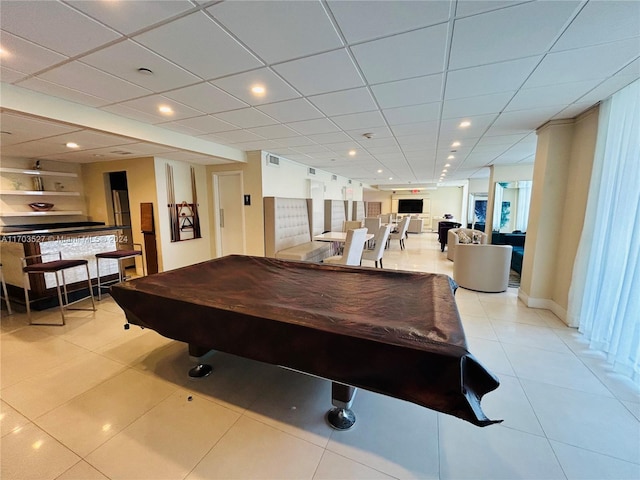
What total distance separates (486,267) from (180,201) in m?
5.84

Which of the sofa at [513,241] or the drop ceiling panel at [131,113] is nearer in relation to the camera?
the drop ceiling panel at [131,113]

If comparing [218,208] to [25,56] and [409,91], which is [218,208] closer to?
[25,56]

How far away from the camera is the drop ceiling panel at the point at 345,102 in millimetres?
2468

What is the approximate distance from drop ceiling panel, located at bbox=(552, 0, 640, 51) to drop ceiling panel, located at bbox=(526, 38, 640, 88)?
9 cm

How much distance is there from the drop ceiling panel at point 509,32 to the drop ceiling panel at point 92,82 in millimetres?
2662

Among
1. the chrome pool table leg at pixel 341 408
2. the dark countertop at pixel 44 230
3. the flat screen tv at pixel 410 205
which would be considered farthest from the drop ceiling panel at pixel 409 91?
the flat screen tv at pixel 410 205

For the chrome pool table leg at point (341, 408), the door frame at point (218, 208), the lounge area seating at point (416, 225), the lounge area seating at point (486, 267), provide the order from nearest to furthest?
the chrome pool table leg at point (341, 408) < the lounge area seating at point (486, 267) < the door frame at point (218, 208) < the lounge area seating at point (416, 225)

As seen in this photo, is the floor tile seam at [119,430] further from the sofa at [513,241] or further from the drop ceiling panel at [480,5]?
the sofa at [513,241]

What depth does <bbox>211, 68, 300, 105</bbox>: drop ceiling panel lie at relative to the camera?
211 centimetres

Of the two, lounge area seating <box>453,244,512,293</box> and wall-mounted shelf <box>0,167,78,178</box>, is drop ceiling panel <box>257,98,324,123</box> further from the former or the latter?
wall-mounted shelf <box>0,167,78,178</box>

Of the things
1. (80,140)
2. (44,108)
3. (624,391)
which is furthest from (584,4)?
(80,140)

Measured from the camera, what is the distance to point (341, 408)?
5.47ft

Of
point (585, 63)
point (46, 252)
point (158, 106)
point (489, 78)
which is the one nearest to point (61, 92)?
point (158, 106)

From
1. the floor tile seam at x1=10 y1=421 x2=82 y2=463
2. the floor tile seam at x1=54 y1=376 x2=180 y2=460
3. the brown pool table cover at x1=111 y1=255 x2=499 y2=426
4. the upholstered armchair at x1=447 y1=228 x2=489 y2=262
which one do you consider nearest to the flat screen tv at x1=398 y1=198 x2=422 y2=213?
the upholstered armchair at x1=447 y1=228 x2=489 y2=262
